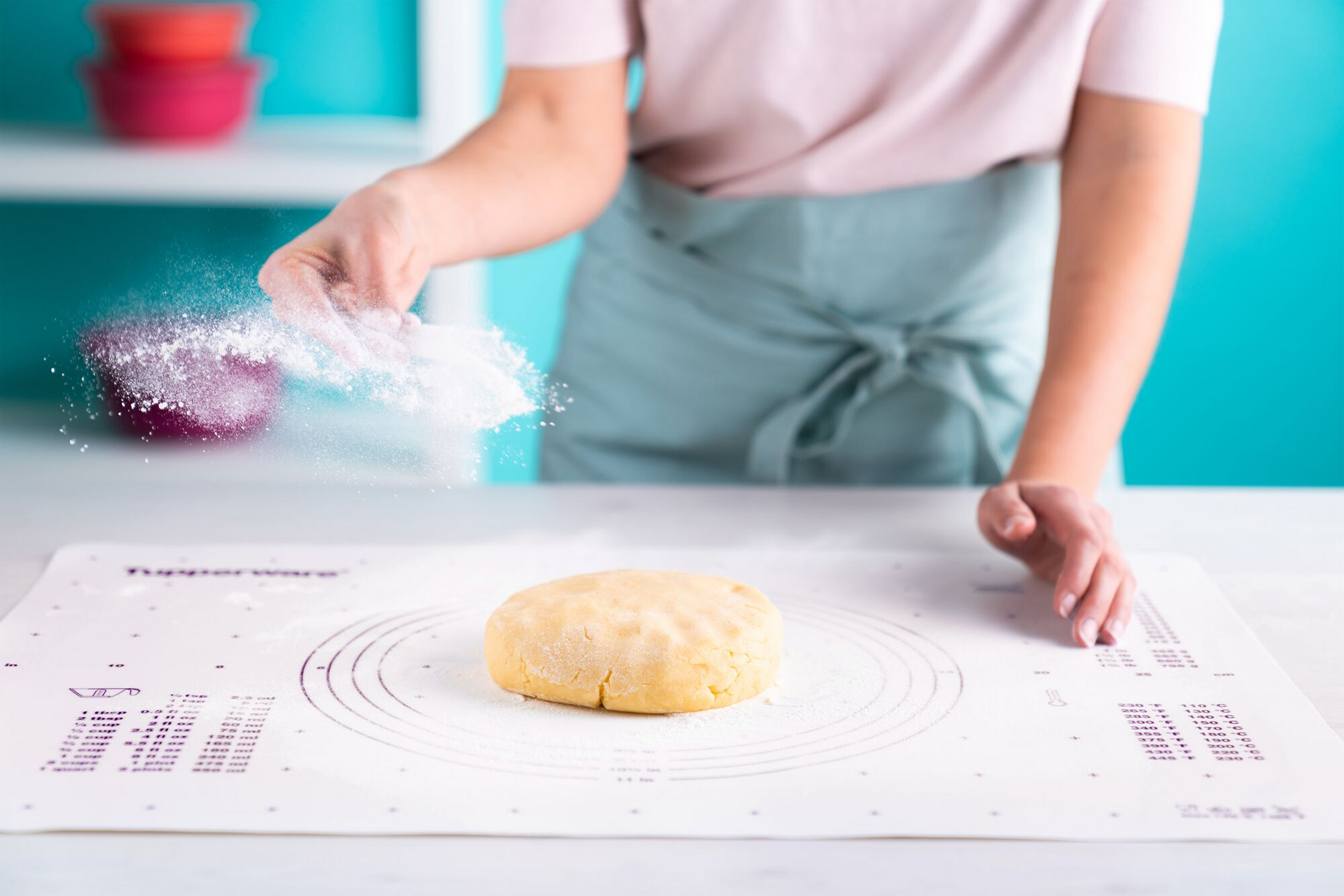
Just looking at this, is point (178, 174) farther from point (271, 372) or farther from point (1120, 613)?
point (1120, 613)

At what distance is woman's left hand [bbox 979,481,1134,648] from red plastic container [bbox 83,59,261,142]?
1.10 m

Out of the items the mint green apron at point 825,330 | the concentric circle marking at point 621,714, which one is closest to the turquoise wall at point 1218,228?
the mint green apron at point 825,330

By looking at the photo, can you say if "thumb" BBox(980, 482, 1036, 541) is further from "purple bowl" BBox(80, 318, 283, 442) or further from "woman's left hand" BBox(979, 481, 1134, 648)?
"purple bowl" BBox(80, 318, 283, 442)

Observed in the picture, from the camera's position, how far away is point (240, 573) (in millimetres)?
781

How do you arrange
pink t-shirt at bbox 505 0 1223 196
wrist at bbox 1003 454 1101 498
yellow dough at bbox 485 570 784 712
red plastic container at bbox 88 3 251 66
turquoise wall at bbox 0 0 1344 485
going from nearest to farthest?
1. yellow dough at bbox 485 570 784 712
2. wrist at bbox 1003 454 1101 498
3. pink t-shirt at bbox 505 0 1223 196
4. red plastic container at bbox 88 3 251 66
5. turquoise wall at bbox 0 0 1344 485

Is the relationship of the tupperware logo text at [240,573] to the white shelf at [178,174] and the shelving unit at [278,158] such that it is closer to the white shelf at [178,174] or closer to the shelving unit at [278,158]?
the shelving unit at [278,158]

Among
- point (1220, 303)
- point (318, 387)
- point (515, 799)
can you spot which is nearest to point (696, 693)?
point (515, 799)

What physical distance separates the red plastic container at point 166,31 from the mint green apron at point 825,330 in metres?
0.66

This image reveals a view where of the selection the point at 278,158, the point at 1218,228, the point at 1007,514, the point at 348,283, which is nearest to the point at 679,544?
the point at 1007,514

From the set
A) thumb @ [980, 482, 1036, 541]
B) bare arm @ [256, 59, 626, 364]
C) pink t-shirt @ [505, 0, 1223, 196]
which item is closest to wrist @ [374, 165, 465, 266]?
bare arm @ [256, 59, 626, 364]

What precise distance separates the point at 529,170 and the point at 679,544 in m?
0.27

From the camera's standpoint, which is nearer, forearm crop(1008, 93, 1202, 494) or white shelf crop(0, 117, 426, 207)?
forearm crop(1008, 93, 1202, 494)

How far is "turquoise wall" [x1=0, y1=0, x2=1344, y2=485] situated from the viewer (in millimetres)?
1799

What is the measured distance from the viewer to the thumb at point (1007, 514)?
77cm
